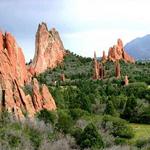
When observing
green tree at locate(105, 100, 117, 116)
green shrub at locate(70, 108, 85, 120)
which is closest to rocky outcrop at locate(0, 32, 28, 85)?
green shrub at locate(70, 108, 85, 120)

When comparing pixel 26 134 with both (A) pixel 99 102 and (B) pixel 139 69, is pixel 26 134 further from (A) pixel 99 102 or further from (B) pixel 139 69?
(B) pixel 139 69

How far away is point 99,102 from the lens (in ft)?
269

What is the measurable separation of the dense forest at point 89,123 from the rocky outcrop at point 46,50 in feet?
107

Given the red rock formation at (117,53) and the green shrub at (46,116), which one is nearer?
the green shrub at (46,116)

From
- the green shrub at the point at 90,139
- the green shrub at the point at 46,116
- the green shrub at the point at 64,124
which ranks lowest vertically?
the green shrub at the point at 90,139

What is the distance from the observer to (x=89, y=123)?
186ft

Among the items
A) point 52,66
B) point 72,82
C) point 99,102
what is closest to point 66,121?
point 99,102

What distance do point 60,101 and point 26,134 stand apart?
29999 millimetres

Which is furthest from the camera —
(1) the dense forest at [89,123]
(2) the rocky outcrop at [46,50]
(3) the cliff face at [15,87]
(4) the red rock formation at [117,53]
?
(2) the rocky outcrop at [46,50]

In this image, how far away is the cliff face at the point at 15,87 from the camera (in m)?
56.2

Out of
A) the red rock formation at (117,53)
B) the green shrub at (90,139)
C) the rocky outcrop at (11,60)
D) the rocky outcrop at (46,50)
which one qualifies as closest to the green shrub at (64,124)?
the green shrub at (90,139)

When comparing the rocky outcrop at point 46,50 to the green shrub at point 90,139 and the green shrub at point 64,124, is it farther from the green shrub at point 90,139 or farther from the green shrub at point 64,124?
the green shrub at point 90,139

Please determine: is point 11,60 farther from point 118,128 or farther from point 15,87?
point 118,128

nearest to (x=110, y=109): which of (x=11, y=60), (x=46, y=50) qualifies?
(x=11, y=60)
